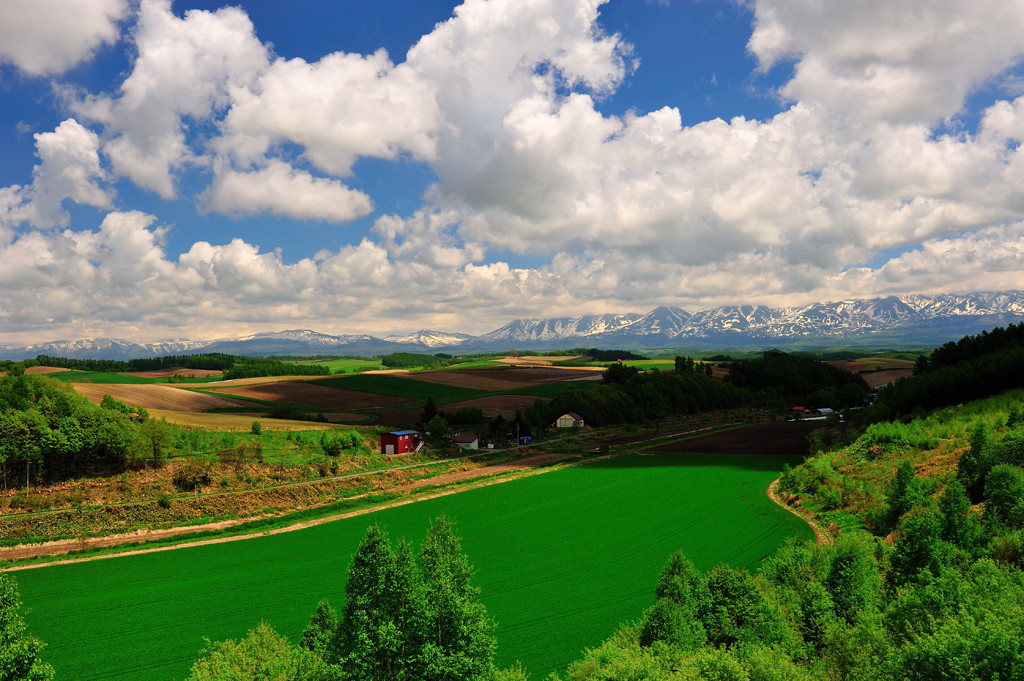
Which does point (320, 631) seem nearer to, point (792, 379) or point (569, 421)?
point (569, 421)

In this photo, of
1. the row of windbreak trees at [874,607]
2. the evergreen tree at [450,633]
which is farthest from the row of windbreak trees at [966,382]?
the evergreen tree at [450,633]

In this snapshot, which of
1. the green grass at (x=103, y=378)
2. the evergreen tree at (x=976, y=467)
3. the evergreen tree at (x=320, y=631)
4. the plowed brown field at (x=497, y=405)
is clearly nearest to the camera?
the evergreen tree at (x=320, y=631)

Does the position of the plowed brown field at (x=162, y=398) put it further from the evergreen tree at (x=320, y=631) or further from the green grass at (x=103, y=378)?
the evergreen tree at (x=320, y=631)

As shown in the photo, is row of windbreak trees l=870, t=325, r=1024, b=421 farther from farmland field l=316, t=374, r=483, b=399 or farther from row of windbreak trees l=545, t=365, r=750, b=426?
farmland field l=316, t=374, r=483, b=399

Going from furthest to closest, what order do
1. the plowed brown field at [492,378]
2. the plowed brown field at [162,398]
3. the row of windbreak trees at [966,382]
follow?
the plowed brown field at [492,378] → the plowed brown field at [162,398] → the row of windbreak trees at [966,382]

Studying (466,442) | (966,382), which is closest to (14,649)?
(466,442)

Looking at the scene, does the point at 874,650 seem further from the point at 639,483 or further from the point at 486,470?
the point at 486,470
